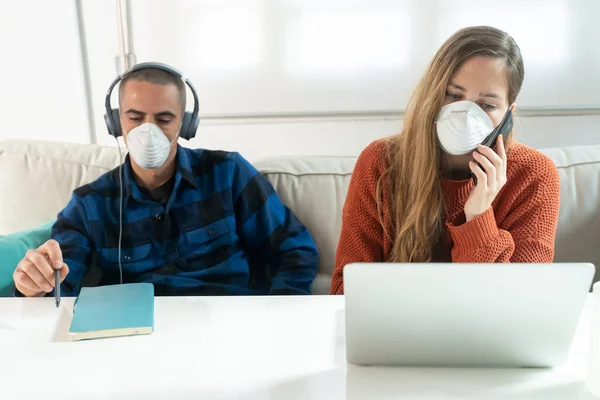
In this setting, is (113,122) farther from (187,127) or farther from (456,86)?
(456,86)

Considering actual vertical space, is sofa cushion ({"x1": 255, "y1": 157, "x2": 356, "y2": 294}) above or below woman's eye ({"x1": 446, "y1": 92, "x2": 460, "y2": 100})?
below

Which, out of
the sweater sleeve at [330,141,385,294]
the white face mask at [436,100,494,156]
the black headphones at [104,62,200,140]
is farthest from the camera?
the black headphones at [104,62,200,140]

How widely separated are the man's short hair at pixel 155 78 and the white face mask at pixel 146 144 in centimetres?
13

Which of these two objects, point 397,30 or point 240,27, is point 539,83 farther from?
point 240,27

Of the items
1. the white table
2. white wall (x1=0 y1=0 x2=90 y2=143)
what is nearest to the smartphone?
the white table

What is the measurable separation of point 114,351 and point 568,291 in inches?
23.4

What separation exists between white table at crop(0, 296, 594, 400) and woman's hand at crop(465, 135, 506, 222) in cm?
31

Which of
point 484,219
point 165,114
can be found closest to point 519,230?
point 484,219

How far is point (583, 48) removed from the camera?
202 cm

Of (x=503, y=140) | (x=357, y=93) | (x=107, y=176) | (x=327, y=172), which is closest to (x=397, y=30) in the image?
(x=357, y=93)

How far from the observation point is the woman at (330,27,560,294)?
3.96 ft

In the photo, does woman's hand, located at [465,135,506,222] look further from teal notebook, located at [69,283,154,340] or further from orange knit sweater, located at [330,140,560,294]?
teal notebook, located at [69,283,154,340]

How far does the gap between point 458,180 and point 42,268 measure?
827mm

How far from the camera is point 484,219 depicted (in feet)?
3.96
